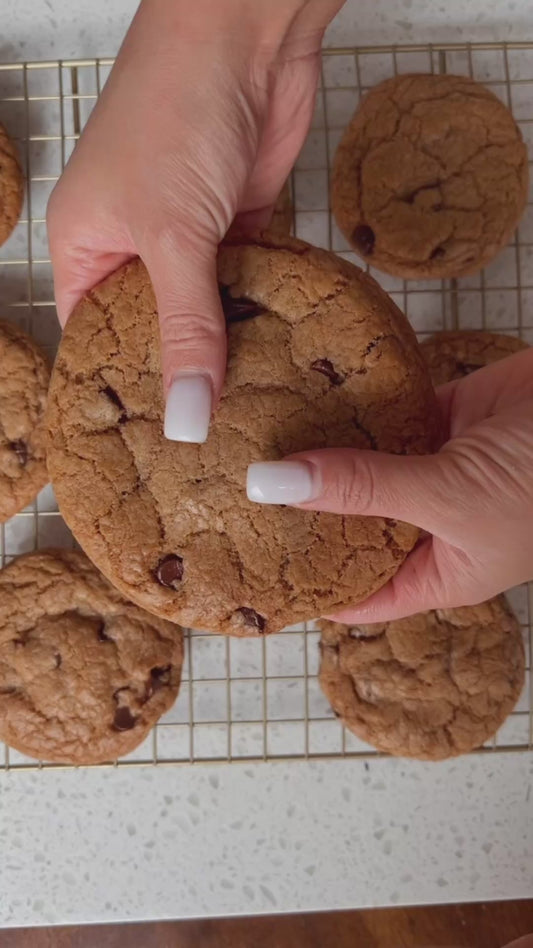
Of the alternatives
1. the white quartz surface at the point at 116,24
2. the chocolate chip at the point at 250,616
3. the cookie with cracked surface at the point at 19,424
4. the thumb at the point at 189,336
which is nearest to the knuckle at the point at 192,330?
the thumb at the point at 189,336

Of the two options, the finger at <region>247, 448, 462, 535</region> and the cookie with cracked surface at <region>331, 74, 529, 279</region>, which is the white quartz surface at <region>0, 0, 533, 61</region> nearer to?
the cookie with cracked surface at <region>331, 74, 529, 279</region>

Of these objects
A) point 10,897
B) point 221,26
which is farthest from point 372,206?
point 10,897

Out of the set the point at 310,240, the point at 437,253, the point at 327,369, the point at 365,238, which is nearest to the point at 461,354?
the point at 437,253

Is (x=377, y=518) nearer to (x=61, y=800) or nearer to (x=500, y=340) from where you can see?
(x=500, y=340)

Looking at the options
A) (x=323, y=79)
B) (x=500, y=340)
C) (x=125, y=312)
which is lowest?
(x=125, y=312)

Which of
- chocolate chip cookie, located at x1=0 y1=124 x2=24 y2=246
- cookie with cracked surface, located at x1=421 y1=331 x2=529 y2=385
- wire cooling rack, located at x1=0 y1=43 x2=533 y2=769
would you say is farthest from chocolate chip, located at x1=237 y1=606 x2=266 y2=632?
chocolate chip cookie, located at x1=0 y1=124 x2=24 y2=246

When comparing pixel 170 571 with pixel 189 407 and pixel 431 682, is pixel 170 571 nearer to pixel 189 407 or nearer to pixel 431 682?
pixel 189 407

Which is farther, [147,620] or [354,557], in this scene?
[147,620]
